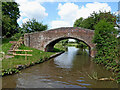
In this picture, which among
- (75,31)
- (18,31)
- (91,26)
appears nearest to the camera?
(75,31)

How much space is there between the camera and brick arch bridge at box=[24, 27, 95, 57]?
49.9 ft

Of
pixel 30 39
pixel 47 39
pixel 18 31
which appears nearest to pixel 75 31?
pixel 47 39

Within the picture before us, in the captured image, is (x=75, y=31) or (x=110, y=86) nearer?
(x=110, y=86)

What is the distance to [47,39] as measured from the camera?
1628 cm

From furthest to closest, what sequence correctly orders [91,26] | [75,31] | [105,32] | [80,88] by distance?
[91,26] → [75,31] → [105,32] → [80,88]

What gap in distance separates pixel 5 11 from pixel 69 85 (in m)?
21.3

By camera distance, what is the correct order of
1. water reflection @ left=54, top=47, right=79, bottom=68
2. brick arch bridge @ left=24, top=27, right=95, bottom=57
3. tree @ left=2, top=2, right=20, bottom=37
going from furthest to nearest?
tree @ left=2, top=2, right=20, bottom=37 → brick arch bridge @ left=24, top=27, right=95, bottom=57 → water reflection @ left=54, top=47, right=79, bottom=68

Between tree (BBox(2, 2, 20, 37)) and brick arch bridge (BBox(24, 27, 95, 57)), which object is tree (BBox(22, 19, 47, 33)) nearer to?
tree (BBox(2, 2, 20, 37))

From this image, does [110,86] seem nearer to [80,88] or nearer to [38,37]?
[80,88]

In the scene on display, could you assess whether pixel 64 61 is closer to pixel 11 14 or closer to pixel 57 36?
pixel 57 36

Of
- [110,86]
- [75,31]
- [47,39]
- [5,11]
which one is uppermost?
[5,11]

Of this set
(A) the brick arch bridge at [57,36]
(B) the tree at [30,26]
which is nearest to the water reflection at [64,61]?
(A) the brick arch bridge at [57,36]

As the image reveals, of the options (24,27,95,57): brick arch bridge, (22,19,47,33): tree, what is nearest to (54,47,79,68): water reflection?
(24,27,95,57): brick arch bridge

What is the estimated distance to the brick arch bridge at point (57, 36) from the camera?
49.9 feet
